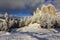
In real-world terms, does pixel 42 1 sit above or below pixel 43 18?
above

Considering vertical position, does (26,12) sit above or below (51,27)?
above

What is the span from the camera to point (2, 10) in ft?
11.6

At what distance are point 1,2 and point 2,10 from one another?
19 cm

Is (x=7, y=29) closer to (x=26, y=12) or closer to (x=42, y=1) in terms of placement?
(x=26, y=12)

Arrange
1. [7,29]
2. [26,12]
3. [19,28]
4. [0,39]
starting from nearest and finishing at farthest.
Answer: [0,39] → [7,29] → [19,28] → [26,12]

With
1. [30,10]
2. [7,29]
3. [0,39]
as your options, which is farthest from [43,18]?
[0,39]

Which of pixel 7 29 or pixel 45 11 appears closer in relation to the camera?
pixel 7 29

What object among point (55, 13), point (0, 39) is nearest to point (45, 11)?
point (55, 13)

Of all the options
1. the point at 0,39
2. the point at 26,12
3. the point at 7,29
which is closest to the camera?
the point at 0,39

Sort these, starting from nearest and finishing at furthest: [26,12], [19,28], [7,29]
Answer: [7,29] → [19,28] → [26,12]

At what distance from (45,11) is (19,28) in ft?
2.49

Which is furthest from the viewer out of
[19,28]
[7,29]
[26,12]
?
[26,12]

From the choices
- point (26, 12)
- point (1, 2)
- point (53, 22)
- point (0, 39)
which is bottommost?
point (0, 39)

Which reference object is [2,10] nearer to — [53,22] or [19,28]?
[19,28]
